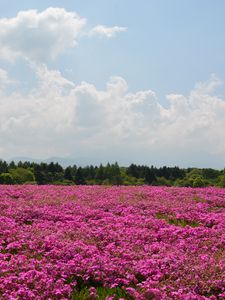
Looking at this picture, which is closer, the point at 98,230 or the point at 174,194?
the point at 98,230

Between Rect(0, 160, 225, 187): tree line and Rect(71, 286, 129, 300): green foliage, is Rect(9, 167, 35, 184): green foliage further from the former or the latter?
Rect(71, 286, 129, 300): green foliage

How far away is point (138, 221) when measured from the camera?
53.3 feet

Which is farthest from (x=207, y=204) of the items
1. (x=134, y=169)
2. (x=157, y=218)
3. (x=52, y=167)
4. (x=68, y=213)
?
(x=134, y=169)

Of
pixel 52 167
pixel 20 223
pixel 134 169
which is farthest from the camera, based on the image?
pixel 134 169

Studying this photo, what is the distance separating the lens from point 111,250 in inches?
472

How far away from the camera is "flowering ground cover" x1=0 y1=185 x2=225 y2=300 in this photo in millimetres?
9109

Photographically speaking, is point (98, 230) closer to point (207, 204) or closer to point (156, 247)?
point (156, 247)

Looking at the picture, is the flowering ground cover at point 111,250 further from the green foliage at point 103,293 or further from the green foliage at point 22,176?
the green foliage at point 22,176

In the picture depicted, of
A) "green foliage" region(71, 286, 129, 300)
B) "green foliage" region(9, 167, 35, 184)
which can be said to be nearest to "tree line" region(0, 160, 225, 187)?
"green foliage" region(9, 167, 35, 184)

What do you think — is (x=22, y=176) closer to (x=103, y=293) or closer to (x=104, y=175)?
(x=104, y=175)

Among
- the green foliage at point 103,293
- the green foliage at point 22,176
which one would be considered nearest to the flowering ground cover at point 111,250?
the green foliage at point 103,293

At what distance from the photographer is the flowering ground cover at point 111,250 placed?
9.11 m

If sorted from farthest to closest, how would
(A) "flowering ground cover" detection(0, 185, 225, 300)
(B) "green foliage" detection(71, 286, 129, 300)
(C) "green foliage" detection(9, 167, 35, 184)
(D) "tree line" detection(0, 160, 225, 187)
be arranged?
(D) "tree line" detection(0, 160, 225, 187) < (C) "green foliage" detection(9, 167, 35, 184) < (A) "flowering ground cover" detection(0, 185, 225, 300) < (B) "green foliage" detection(71, 286, 129, 300)

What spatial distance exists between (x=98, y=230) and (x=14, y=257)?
3.93m
